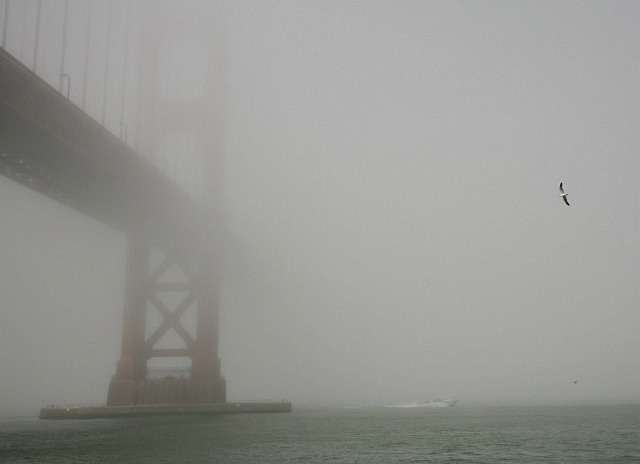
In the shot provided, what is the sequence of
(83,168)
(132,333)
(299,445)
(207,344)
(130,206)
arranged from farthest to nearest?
1. (207,344)
2. (132,333)
3. (130,206)
4. (83,168)
5. (299,445)

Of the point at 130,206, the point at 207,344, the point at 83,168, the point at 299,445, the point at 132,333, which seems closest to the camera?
the point at 299,445

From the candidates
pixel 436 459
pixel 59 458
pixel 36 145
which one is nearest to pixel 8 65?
pixel 36 145

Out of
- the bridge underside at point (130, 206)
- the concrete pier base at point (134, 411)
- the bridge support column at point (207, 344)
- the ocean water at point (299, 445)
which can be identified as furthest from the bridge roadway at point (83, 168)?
the ocean water at point (299, 445)

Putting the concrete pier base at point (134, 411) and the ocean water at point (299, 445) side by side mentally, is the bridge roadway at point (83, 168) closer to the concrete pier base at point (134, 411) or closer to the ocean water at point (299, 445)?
the concrete pier base at point (134, 411)

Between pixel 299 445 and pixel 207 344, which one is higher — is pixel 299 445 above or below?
below

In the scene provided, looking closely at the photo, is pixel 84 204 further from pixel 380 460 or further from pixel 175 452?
pixel 380 460

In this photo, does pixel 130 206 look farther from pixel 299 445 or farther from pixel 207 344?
pixel 299 445

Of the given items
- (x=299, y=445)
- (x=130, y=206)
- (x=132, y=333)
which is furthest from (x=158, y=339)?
(x=299, y=445)

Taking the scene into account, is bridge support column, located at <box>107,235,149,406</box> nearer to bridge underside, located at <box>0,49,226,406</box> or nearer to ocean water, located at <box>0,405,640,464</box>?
bridge underside, located at <box>0,49,226,406</box>

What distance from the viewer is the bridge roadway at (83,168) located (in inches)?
974

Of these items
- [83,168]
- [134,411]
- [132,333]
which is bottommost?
[134,411]

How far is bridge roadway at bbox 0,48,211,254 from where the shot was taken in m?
24.8

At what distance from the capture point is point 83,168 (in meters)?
30.4

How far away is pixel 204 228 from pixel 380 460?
73.6 ft
